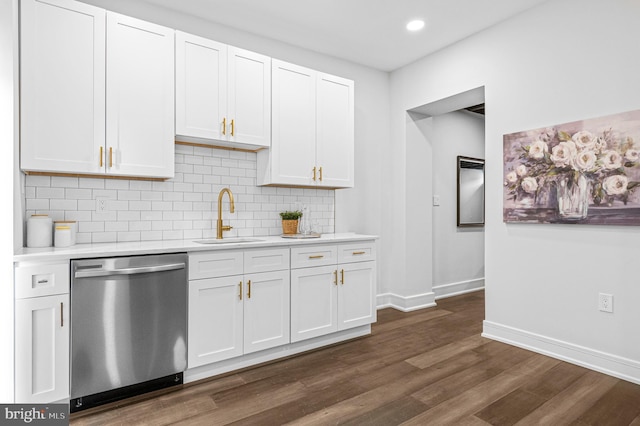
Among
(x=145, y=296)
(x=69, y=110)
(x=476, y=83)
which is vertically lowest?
(x=145, y=296)

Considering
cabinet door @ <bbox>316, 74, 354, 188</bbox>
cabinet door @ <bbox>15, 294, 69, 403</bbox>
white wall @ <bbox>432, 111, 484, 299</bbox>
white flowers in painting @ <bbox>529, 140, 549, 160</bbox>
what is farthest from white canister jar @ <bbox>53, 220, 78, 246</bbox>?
white wall @ <bbox>432, 111, 484, 299</bbox>

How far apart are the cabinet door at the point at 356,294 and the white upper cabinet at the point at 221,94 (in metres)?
1.38

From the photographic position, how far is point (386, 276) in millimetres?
4469

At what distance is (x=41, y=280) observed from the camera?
1.99 metres

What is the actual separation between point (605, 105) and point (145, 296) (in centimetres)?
346

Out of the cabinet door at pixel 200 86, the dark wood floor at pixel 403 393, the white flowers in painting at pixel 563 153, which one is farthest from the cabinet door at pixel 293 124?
the white flowers in painting at pixel 563 153

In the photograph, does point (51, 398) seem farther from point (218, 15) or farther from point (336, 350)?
point (218, 15)

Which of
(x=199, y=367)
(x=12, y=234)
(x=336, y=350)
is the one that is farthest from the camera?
(x=336, y=350)

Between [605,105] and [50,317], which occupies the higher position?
[605,105]

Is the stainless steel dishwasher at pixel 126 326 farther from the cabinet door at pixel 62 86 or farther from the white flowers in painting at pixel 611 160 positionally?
the white flowers in painting at pixel 611 160

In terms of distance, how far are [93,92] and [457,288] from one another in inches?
188

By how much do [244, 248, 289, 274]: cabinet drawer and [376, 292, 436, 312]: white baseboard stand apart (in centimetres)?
189

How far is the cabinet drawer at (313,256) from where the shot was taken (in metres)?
2.96

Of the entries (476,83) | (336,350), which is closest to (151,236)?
(336,350)
